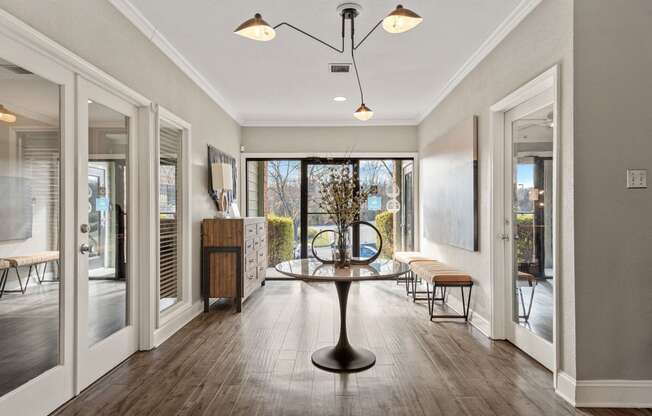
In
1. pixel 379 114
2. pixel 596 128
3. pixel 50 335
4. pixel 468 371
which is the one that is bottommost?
pixel 468 371

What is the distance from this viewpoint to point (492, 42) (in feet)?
11.7

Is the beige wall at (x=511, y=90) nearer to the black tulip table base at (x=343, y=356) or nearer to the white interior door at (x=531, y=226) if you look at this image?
the white interior door at (x=531, y=226)

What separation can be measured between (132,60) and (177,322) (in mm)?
2393

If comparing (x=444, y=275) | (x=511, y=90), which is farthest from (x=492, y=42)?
(x=444, y=275)

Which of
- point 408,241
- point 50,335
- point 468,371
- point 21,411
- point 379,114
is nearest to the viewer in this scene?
point 21,411

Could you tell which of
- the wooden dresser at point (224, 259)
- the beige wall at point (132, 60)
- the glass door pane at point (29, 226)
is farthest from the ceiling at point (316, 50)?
the wooden dresser at point (224, 259)

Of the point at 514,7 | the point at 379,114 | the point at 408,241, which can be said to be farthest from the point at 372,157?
the point at 514,7

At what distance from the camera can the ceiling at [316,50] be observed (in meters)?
3.03

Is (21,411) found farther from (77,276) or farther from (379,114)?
(379,114)

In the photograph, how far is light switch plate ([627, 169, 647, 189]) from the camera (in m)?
2.39

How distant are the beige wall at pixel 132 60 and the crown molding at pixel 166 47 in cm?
4

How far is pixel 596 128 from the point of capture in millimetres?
2395

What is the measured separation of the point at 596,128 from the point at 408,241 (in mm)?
4616

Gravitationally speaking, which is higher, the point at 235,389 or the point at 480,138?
the point at 480,138
